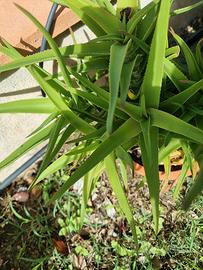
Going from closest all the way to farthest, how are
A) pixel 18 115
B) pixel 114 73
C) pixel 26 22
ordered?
pixel 114 73 → pixel 26 22 → pixel 18 115

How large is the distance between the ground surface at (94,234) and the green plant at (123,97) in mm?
441

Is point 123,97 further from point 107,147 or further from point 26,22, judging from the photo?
point 26,22

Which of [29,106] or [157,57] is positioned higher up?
[29,106]

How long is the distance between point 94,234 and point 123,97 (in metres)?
0.83

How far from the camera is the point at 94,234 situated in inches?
68.7

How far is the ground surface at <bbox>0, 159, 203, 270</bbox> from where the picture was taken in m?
1.67

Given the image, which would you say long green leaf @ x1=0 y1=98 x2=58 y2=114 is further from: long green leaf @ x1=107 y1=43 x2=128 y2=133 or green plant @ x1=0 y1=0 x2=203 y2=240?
long green leaf @ x1=107 y1=43 x2=128 y2=133

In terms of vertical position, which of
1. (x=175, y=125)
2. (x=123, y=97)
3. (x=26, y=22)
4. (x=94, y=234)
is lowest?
(x=94, y=234)

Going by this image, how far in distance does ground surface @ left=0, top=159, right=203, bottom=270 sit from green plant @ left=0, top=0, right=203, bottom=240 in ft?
1.45

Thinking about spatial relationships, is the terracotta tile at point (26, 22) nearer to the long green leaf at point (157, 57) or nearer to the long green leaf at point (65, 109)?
the long green leaf at point (65, 109)

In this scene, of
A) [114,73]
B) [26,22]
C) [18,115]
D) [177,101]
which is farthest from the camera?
[18,115]

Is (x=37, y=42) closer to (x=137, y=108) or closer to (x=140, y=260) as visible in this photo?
(x=137, y=108)

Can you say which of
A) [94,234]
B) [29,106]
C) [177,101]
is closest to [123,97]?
[177,101]

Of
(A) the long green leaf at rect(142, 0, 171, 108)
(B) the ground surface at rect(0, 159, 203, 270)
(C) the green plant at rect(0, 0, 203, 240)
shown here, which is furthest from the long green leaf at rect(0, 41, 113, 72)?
(B) the ground surface at rect(0, 159, 203, 270)
